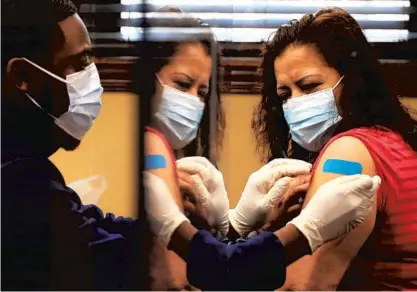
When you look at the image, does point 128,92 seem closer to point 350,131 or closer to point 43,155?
point 43,155

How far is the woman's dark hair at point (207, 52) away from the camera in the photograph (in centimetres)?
174

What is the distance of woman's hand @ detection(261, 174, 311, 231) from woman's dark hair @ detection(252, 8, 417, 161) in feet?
0.28

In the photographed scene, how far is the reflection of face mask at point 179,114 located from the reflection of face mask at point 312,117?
272 millimetres

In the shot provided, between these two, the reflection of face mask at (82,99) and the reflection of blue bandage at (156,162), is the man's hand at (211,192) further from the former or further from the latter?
the reflection of face mask at (82,99)

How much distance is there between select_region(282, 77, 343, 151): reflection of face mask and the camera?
1.72 meters

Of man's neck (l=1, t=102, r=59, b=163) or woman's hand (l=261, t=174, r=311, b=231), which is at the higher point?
man's neck (l=1, t=102, r=59, b=163)

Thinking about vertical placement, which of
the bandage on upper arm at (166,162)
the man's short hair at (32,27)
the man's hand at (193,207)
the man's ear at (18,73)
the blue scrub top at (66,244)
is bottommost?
the blue scrub top at (66,244)

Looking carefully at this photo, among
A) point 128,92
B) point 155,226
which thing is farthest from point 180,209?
point 128,92

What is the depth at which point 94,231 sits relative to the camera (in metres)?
1.79

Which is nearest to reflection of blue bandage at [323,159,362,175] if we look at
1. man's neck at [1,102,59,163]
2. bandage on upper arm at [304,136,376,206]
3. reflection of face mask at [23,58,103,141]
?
bandage on upper arm at [304,136,376,206]

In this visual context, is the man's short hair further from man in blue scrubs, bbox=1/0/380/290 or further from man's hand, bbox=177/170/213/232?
man's hand, bbox=177/170/213/232

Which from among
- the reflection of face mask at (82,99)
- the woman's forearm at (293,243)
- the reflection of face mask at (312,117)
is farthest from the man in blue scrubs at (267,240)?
the reflection of face mask at (82,99)

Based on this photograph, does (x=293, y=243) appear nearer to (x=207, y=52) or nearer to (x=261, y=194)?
(x=261, y=194)

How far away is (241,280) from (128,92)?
2.17 ft
